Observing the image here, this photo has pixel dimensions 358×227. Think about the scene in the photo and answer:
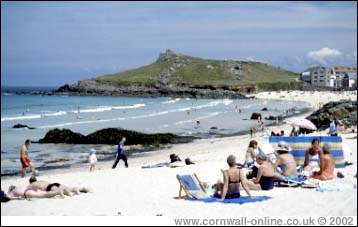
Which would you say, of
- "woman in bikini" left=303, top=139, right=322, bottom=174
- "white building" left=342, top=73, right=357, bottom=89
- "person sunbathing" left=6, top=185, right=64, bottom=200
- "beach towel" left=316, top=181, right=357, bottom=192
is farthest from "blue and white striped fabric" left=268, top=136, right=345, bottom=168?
"white building" left=342, top=73, right=357, bottom=89

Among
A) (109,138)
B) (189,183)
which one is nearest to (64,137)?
(109,138)

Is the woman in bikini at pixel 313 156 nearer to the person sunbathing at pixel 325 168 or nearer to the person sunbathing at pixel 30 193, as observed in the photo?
the person sunbathing at pixel 325 168

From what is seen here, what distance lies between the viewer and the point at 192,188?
34.8 ft

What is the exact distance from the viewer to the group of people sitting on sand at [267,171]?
33.0ft

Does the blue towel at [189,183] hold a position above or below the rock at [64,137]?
above

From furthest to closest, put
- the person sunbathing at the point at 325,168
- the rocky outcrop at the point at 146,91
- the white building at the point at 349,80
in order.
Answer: the white building at the point at 349,80
the rocky outcrop at the point at 146,91
the person sunbathing at the point at 325,168

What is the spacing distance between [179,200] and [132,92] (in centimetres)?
12043

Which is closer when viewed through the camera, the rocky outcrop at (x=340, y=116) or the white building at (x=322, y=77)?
the rocky outcrop at (x=340, y=116)

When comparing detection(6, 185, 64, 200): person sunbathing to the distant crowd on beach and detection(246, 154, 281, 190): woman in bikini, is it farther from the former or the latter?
detection(246, 154, 281, 190): woman in bikini

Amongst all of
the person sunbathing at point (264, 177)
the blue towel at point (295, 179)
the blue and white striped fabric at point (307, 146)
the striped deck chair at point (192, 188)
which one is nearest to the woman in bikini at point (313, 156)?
the blue and white striped fabric at point (307, 146)

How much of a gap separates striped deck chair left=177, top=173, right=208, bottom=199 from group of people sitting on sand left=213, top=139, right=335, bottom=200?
28 centimetres

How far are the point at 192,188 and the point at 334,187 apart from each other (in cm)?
281

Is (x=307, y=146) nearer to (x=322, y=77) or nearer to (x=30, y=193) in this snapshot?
(x=30, y=193)

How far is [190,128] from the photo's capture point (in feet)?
124
